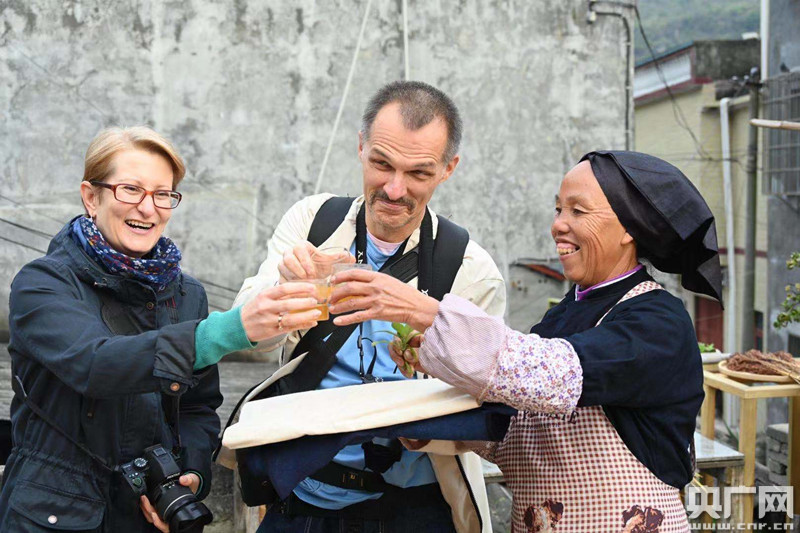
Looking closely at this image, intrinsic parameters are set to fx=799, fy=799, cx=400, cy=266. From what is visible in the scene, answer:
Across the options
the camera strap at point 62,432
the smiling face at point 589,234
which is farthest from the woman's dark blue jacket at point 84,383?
the smiling face at point 589,234

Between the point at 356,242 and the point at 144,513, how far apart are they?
1.00 meters

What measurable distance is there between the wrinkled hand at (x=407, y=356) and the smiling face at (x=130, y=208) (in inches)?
30.9

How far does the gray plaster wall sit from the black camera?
815 centimetres

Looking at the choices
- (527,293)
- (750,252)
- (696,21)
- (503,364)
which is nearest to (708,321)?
(750,252)

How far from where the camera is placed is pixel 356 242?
253 centimetres

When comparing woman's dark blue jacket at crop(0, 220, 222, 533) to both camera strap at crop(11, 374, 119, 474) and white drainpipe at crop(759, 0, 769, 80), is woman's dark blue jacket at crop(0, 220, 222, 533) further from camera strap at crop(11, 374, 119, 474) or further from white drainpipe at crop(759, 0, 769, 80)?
white drainpipe at crop(759, 0, 769, 80)

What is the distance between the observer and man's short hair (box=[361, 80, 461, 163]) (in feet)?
7.89

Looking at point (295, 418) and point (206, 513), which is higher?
point (295, 418)

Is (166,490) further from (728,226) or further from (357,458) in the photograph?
(728,226)

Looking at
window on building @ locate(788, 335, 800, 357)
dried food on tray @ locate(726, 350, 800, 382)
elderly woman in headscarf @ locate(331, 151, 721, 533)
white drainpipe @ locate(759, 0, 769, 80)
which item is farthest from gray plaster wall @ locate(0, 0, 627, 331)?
elderly woman in headscarf @ locate(331, 151, 721, 533)

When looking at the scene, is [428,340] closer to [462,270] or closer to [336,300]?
[336,300]

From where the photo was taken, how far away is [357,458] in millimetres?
2256

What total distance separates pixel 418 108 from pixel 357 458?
3.43 feet

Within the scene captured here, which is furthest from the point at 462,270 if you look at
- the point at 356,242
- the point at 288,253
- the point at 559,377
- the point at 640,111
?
the point at 640,111
